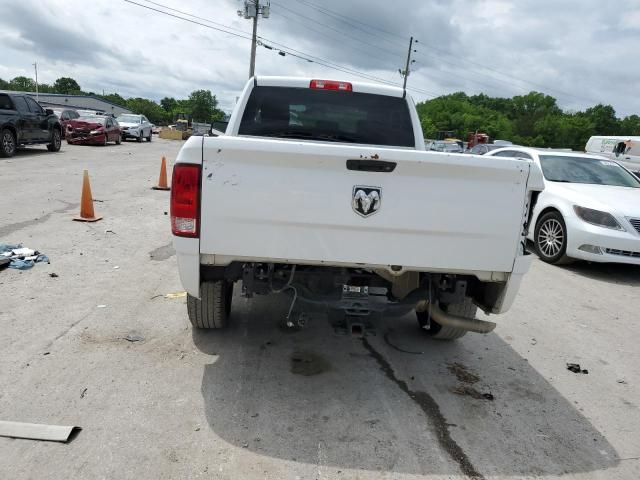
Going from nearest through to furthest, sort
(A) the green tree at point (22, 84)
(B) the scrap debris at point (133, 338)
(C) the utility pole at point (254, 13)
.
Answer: (B) the scrap debris at point (133, 338)
(C) the utility pole at point (254, 13)
(A) the green tree at point (22, 84)

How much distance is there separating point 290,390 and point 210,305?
0.93 m

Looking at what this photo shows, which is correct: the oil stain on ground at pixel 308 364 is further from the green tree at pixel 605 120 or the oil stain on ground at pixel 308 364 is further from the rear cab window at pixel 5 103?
the green tree at pixel 605 120

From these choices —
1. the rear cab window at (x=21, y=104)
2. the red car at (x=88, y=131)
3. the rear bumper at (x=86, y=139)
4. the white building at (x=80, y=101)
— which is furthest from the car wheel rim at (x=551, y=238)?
the white building at (x=80, y=101)

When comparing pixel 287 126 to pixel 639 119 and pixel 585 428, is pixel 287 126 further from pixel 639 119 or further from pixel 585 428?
pixel 639 119

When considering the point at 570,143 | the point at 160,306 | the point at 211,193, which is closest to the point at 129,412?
the point at 211,193

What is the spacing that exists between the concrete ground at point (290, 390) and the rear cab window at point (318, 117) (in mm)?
1709

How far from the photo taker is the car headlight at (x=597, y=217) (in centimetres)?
662

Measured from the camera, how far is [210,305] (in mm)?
3635

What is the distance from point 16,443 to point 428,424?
2322 millimetres

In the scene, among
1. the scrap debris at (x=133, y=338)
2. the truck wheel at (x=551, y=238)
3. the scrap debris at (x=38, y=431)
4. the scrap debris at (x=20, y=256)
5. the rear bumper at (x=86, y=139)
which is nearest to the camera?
the scrap debris at (x=38, y=431)

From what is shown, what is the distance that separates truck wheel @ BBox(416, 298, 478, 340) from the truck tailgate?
0.82m

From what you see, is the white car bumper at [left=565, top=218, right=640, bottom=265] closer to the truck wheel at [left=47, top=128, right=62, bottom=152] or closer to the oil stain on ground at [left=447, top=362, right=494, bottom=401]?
the oil stain on ground at [left=447, top=362, right=494, bottom=401]

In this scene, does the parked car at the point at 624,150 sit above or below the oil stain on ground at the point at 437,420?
above

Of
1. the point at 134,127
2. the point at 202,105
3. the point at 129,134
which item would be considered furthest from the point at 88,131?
the point at 202,105
